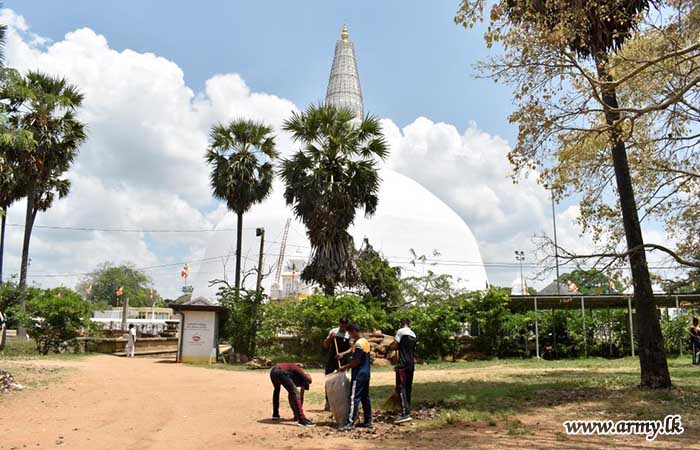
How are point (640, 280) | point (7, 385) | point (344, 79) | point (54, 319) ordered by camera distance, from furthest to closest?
point (344, 79)
point (54, 319)
point (7, 385)
point (640, 280)

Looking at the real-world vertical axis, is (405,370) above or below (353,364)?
below

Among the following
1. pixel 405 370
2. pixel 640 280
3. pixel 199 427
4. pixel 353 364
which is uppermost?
pixel 640 280

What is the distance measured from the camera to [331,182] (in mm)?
21344

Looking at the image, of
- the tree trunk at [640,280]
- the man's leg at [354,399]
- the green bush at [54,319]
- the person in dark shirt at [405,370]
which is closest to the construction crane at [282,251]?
the green bush at [54,319]

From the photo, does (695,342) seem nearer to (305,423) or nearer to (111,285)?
(305,423)

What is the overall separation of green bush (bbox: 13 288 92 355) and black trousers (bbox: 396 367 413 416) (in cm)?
1709

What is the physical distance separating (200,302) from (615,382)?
14.5 m

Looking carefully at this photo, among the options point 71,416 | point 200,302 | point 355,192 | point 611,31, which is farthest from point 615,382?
point 200,302

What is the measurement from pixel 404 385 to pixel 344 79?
51.0 m

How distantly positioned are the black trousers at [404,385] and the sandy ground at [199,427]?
0.44 metres

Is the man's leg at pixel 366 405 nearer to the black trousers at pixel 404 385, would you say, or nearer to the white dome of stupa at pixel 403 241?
the black trousers at pixel 404 385

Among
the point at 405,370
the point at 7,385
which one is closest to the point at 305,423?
the point at 405,370

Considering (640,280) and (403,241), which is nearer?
(640,280)

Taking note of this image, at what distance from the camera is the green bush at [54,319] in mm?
21375
